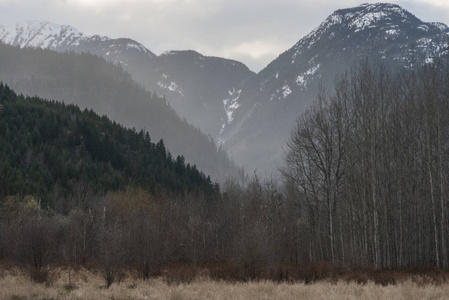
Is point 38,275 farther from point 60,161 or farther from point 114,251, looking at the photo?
point 60,161

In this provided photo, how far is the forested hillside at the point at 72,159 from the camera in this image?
222 feet

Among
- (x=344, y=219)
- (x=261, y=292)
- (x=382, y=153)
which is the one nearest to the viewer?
(x=261, y=292)

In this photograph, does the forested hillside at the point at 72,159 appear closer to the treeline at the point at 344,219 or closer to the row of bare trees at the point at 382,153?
the treeline at the point at 344,219

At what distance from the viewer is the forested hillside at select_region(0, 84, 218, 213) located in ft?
222

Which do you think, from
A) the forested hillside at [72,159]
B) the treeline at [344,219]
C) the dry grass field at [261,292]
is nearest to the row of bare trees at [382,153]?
the treeline at [344,219]

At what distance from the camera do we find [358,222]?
92.3 ft

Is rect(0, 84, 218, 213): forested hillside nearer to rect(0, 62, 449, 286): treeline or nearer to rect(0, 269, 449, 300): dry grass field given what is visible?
→ rect(0, 62, 449, 286): treeline

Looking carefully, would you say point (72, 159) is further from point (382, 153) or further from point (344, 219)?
point (382, 153)

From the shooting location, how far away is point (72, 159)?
90938mm

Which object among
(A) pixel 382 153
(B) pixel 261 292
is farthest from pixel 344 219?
(B) pixel 261 292

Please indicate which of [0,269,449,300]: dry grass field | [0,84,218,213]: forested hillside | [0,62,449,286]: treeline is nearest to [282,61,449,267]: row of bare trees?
[0,62,449,286]: treeline

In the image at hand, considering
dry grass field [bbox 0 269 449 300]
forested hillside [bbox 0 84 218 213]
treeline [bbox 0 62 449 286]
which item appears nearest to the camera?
dry grass field [bbox 0 269 449 300]

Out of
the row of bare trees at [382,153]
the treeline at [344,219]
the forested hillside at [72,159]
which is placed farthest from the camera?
the forested hillside at [72,159]

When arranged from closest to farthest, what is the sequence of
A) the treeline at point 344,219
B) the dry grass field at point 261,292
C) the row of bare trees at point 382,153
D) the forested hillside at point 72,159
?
the dry grass field at point 261,292, the treeline at point 344,219, the row of bare trees at point 382,153, the forested hillside at point 72,159
